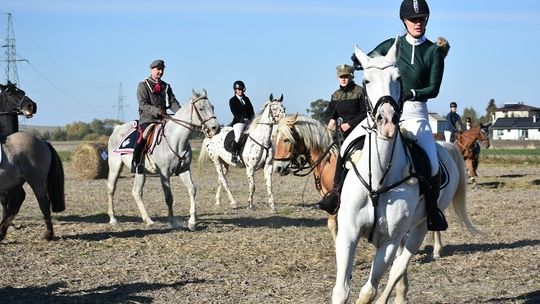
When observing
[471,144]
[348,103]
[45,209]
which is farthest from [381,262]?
[471,144]

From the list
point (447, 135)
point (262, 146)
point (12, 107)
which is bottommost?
point (447, 135)

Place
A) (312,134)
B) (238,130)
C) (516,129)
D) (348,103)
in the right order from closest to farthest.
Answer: (348,103) → (312,134) → (238,130) → (516,129)

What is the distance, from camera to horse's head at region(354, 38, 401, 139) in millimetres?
5884

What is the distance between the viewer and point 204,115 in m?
13.7

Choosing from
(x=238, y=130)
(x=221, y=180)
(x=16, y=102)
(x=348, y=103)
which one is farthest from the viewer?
(x=221, y=180)

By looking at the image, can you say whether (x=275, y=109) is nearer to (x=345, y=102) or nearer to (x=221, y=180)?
(x=221, y=180)

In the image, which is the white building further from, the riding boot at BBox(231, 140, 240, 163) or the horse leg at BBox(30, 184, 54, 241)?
the horse leg at BBox(30, 184, 54, 241)

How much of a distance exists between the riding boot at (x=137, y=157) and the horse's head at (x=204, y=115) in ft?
3.47

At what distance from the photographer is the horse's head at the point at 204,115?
13609mm

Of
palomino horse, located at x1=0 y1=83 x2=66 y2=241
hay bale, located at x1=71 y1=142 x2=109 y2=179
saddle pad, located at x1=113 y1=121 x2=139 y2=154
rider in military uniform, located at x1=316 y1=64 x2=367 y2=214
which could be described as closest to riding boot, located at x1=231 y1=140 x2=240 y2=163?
saddle pad, located at x1=113 y1=121 x2=139 y2=154

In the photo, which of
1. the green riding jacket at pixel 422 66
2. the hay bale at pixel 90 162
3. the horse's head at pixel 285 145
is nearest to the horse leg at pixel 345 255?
the green riding jacket at pixel 422 66

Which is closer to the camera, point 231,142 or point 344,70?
point 344,70

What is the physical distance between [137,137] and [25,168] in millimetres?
2830

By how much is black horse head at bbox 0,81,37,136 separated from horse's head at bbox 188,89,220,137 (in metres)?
2.86
